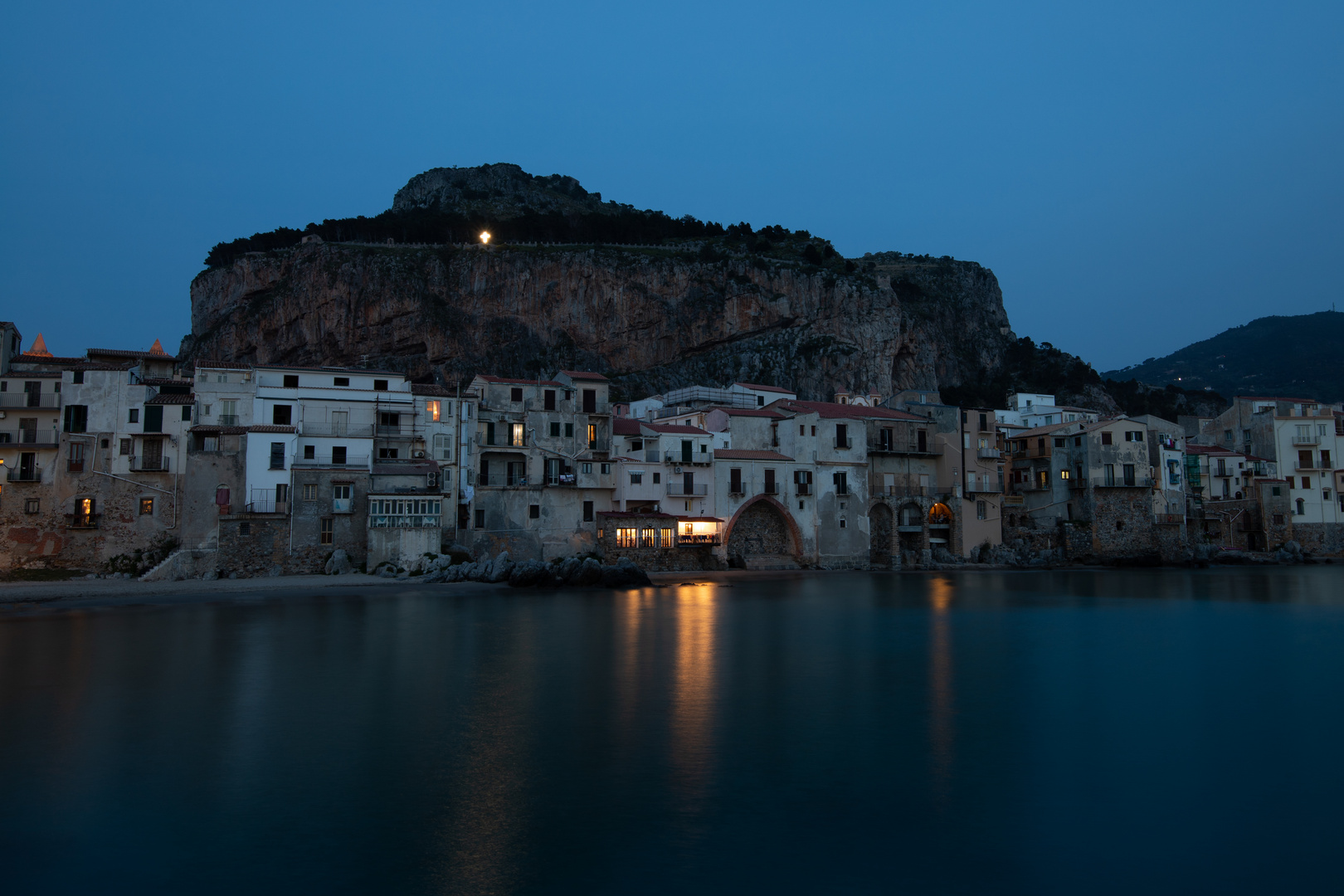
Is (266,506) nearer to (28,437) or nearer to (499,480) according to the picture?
(28,437)

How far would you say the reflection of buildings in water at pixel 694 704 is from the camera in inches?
585

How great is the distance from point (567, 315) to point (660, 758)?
81510 mm

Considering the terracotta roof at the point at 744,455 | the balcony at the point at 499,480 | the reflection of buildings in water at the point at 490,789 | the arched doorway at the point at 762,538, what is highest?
the terracotta roof at the point at 744,455

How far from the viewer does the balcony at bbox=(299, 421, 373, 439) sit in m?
41.6

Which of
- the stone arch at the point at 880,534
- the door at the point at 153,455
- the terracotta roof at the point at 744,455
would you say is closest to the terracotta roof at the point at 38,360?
the door at the point at 153,455

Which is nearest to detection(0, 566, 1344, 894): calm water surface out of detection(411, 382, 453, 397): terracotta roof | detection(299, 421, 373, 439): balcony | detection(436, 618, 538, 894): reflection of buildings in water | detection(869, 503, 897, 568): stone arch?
detection(436, 618, 538, 894): reflection of buildings in water

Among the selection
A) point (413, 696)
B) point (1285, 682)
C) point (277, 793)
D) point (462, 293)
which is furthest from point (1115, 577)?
point (462, 293)

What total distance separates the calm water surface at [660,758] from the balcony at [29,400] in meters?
14.1

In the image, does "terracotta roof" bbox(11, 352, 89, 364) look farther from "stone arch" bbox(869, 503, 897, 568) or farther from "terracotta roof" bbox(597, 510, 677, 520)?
"stone arch" bbox(869, 503, 897, 568)

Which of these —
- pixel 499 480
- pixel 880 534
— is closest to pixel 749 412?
pixel 880 534

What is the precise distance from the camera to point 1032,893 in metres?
10.7

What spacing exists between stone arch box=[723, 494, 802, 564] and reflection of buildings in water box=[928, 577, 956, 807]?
1664cm

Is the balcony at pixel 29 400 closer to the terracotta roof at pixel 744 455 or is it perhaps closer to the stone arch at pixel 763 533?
the terracotta roof at pixel 744 455

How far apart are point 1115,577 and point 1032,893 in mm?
45667
